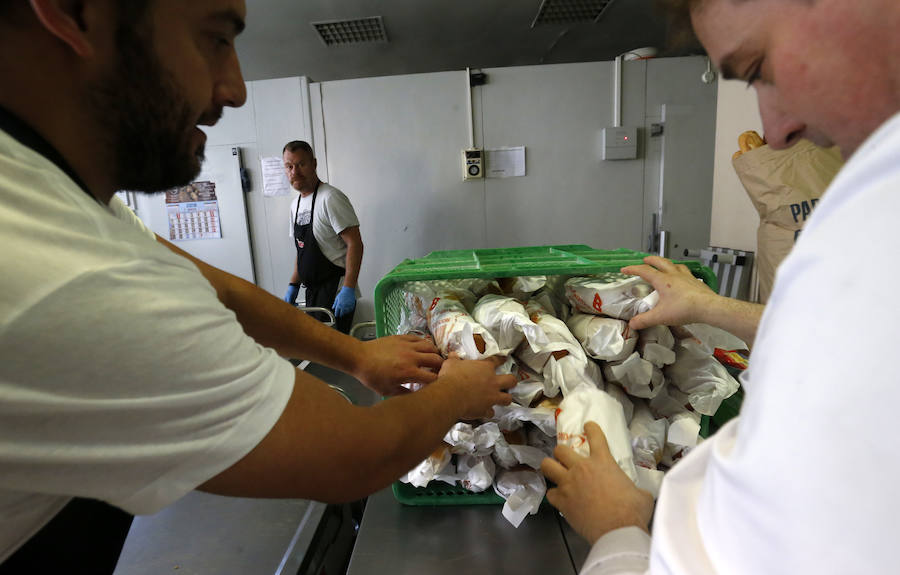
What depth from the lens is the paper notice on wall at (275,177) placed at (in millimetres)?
2945

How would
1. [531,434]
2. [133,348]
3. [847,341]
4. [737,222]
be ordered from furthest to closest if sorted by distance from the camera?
[737,222] → [531,434] → [133,348] → [847,341]

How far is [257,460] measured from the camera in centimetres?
38

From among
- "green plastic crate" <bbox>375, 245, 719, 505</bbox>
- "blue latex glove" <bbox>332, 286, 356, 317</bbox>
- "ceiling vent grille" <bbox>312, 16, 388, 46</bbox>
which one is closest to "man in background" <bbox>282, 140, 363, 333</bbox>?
"blue latex glove" <bbox>332, 286, 356, 317</bbox>

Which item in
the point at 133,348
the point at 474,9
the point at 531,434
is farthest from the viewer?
the point at 474,9

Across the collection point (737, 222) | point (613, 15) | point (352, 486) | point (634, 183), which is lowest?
point (352, 486)

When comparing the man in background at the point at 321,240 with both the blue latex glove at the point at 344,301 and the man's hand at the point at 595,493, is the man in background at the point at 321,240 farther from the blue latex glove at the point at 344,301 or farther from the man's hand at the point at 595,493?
the man's hand at the point at 595,493

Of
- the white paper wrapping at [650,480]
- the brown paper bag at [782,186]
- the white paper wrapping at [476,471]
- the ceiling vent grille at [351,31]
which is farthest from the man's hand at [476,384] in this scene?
the ceiling vent grille at [351,31]

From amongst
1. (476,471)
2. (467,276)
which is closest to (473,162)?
(467,276)

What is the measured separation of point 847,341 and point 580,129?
2.90 m

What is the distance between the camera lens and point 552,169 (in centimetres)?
288

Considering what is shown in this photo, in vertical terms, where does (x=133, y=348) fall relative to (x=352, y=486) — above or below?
above

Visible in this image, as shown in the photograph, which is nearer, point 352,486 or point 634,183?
point 352,486

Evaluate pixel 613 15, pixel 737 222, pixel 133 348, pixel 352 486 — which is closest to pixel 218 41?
pixel 133 348

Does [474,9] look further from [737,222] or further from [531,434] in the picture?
[531,434]
